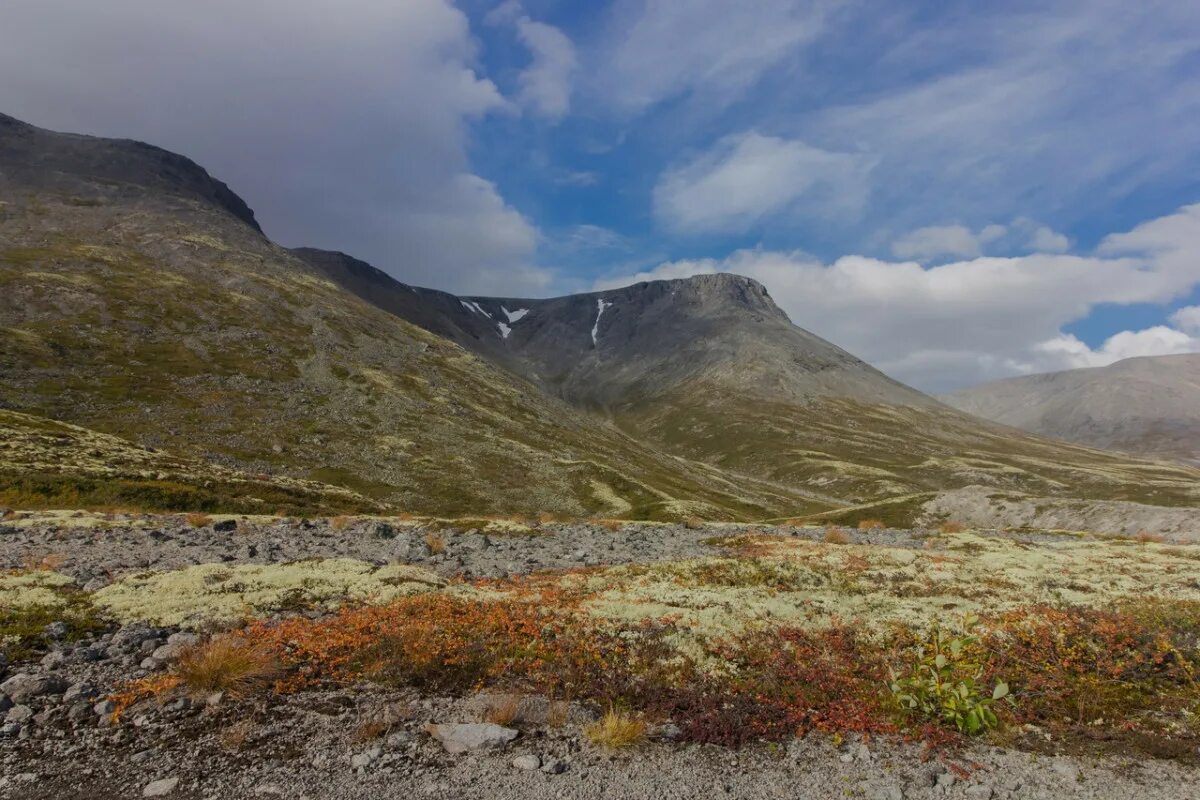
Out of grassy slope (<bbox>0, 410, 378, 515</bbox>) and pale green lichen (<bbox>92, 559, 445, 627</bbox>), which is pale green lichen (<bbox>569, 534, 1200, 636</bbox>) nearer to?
pale green lichen (<bbox>92, 559, 445, 627</bbox>)

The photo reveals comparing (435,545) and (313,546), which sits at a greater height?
(435,545)

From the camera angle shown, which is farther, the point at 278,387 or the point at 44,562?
the point at 278,387

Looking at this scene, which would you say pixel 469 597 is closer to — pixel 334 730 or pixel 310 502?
pixel 334 730

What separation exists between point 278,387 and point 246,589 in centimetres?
11493

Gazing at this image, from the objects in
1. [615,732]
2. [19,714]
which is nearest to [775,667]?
[615,732]

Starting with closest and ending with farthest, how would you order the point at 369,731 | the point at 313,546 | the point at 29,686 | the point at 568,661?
1. the point at 369,731
2. the point at 29,686
3. the point at 568,661
4. the point at 313,546

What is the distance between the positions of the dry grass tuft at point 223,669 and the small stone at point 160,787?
2933 mm

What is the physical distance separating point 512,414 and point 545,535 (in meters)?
110

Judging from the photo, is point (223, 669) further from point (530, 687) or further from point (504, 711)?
point (530, 687)

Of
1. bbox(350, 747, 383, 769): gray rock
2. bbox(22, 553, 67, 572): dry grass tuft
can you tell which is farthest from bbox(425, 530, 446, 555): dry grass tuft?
bbox(350, 747, 383, 769): gray rock

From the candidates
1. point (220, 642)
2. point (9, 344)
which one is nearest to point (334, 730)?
point (220, 642)

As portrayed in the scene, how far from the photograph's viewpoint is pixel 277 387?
12075cm

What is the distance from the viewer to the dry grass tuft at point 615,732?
11055mm

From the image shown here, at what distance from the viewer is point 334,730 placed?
11.2 m
